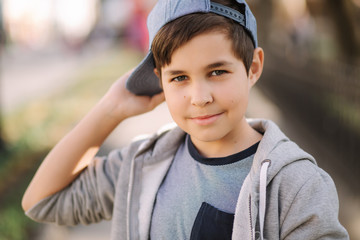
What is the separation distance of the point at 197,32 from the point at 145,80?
0.44m

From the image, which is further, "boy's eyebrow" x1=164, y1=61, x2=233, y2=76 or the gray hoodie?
"boy's eyebrow" x1=164, y1=61, x2=233, y2=76

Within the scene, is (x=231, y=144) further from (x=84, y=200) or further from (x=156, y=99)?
(x=84, y=200)

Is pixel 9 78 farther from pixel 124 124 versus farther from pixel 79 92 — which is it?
pixel 124 124

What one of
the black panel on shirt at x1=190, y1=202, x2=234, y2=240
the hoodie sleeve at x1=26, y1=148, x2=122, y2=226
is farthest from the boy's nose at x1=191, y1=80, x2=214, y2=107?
the hoodie sleeve at x1=26, y1=148, x2=122, y2=226

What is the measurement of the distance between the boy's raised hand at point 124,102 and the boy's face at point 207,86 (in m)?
0.32

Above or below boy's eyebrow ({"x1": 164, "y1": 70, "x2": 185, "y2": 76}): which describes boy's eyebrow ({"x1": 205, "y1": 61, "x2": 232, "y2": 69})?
above

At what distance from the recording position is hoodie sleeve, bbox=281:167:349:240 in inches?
52.3

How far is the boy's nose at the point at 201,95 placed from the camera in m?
1.48

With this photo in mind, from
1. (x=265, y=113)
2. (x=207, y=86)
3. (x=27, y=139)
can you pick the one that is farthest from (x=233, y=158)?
(x=265, y=113)

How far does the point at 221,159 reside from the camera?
1.61m

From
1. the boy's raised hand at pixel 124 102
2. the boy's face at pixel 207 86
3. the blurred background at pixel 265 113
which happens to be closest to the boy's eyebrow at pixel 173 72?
the boy's face at pixel 207 86

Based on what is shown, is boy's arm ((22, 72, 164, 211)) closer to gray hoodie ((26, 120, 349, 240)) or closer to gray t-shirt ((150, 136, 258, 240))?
gray hoodie ((26, 120, 349, 240))

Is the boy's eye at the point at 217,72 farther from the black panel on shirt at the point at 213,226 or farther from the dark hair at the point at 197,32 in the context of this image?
the black panel on shirt at the point at 213,226

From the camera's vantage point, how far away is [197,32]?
1454 mm
